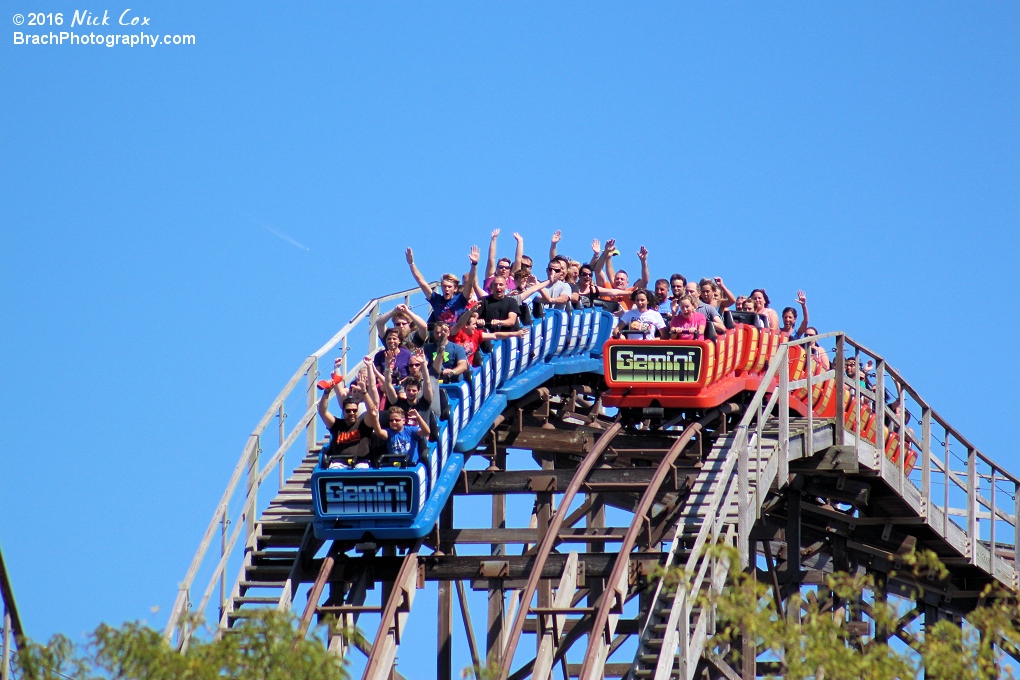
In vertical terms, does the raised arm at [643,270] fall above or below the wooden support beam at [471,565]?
above

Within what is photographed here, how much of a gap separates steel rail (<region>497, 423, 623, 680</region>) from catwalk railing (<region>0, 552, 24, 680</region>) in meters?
3.57

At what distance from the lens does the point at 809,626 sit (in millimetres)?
11617

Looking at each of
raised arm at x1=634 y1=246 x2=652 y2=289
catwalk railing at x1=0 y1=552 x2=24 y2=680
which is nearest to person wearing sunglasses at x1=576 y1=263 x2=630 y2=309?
raised arm at x1=634 y1=246 x2=652 y2=289

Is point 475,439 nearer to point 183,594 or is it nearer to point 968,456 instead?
point 183,594

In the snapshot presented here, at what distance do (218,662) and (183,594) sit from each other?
4089mm

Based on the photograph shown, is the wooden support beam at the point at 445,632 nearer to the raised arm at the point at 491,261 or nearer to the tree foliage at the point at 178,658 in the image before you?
the raised arm at the point at 491,261

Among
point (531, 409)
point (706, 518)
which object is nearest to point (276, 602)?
point (706, 518)

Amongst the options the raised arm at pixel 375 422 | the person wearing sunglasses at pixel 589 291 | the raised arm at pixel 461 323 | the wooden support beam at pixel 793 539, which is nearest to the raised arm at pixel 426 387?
the raised arm at pixel 375 422

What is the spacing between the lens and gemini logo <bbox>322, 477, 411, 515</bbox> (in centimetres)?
1603

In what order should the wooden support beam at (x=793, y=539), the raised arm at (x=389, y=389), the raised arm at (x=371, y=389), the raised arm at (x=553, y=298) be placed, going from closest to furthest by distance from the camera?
1. the raised arm at (x=371, y=389)
2. the raised arm at (x=389, y=389)
3. the wooden support beam at (x=793, y=539)
4. the raised arm at (x=553, y=298)

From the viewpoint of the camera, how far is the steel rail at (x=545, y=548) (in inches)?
600

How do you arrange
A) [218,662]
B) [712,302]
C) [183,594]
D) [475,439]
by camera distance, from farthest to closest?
[712,302] → [475,439] → [183,594] → [218,662]

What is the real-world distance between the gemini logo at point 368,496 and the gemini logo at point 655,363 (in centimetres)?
343

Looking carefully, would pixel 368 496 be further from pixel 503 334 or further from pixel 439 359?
pixel 503 334
